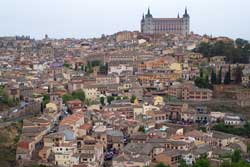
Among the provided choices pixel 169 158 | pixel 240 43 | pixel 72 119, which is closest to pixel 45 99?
pixel 72 119

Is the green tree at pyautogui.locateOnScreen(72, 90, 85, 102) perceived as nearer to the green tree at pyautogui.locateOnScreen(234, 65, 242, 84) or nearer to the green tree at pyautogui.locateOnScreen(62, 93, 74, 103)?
the green tree at pyautogui.locateOnScreen(62, 93, 74, 103)

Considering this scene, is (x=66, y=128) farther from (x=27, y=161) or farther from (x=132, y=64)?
(x=132, y=64)

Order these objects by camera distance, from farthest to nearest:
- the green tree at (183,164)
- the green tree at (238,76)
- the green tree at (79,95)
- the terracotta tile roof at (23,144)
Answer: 1. the green tree at (238,76)
2. the green tree at (79,95)
3. the terracotta tile roof at (23,144)
4. the green tree at (183,164)

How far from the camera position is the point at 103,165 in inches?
741

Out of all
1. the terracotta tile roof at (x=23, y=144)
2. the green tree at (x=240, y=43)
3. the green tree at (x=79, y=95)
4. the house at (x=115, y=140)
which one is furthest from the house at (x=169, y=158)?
the green tree at (x=240, y=43)

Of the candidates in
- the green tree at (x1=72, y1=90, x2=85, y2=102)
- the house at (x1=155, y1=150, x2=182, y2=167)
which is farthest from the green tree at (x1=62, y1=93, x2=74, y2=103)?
the house at (x1=155, y1=150, x2=182, y2=167)

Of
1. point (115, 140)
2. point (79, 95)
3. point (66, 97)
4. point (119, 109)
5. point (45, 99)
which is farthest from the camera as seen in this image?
point (79, 95)

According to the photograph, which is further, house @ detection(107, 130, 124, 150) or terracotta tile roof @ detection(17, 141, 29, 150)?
house @ detection(107, 130, 124, 150)

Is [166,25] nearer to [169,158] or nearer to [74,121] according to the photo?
[74,121]

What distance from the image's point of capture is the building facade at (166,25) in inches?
2278

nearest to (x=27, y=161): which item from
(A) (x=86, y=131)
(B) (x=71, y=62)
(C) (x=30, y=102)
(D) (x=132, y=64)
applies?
(A) (x=86, y=131)

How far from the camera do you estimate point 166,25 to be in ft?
192

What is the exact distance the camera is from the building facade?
2278 inches

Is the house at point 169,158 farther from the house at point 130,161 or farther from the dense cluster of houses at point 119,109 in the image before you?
the house at point 130,161
